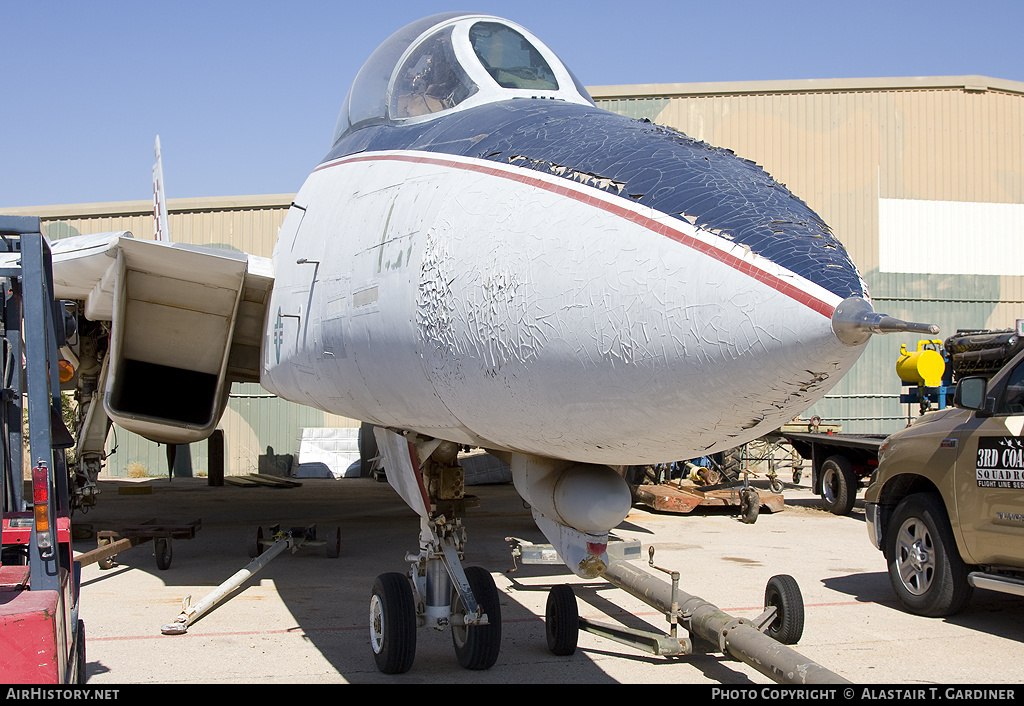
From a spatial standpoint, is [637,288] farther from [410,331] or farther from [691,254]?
[410,331]

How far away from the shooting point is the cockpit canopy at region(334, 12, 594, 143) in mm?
4500

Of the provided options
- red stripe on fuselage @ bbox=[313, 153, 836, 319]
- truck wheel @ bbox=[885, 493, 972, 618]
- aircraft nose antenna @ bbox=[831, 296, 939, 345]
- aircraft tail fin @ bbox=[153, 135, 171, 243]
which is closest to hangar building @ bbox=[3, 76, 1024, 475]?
aircraft tail fin @ bbox=[153, 135, 171, 243]

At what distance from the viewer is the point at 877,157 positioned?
65.3 ft

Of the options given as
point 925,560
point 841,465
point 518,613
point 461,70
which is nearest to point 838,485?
point 841,465

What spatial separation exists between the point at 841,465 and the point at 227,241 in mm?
14321

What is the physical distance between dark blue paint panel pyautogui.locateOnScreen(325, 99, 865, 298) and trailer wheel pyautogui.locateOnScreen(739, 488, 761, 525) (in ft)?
29.7

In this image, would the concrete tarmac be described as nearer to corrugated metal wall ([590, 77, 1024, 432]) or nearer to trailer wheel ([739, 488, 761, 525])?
trailer wheel ([739, 488, 761, 525])

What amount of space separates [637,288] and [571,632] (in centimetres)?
352

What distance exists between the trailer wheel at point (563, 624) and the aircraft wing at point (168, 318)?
2904mm

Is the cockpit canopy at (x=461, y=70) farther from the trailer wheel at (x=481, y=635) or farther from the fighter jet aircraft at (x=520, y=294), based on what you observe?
the trailer wheel at (x=481, y=635)

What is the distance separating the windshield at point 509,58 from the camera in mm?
4520

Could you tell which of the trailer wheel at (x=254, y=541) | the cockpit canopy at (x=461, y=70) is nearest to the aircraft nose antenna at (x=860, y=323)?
the cockpit canopy at (x=461, y=70)

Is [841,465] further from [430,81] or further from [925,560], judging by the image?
[430,81]

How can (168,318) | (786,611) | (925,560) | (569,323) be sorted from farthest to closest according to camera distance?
(168,318)
(925,560)
(786,611)
(569,323)
